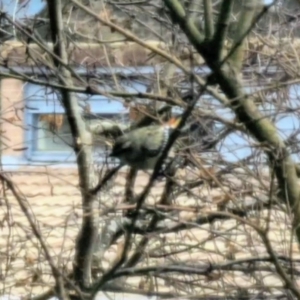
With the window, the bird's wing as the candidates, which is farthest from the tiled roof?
the window

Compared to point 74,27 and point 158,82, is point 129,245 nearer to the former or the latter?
point 158,82

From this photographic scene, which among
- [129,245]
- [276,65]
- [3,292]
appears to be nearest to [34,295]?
[3,292]

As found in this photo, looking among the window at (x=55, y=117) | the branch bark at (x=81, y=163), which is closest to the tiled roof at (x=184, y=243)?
the branch bark at (x=81, y=163)

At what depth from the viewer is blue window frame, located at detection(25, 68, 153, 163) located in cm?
404

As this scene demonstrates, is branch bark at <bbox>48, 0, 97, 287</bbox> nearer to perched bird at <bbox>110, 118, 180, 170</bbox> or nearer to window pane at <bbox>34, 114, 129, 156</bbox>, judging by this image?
window pane at <bbox>34, 114, 129, 156</bbox>

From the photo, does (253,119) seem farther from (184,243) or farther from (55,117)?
(55,117)

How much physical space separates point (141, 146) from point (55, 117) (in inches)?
27.5

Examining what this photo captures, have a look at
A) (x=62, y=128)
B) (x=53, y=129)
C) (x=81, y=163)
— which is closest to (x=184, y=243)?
(x=81, y=163)

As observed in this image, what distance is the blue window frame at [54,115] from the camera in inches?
159

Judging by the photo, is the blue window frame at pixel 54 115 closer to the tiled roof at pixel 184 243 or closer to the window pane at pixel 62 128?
the window pane at pixel 62 128

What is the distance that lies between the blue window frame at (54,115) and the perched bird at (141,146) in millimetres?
124

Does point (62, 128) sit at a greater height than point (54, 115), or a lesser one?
greater

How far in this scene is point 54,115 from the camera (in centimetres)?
417

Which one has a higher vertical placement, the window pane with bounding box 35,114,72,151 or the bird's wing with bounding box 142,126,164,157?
the window pane with bounding box 35,114,72,151
